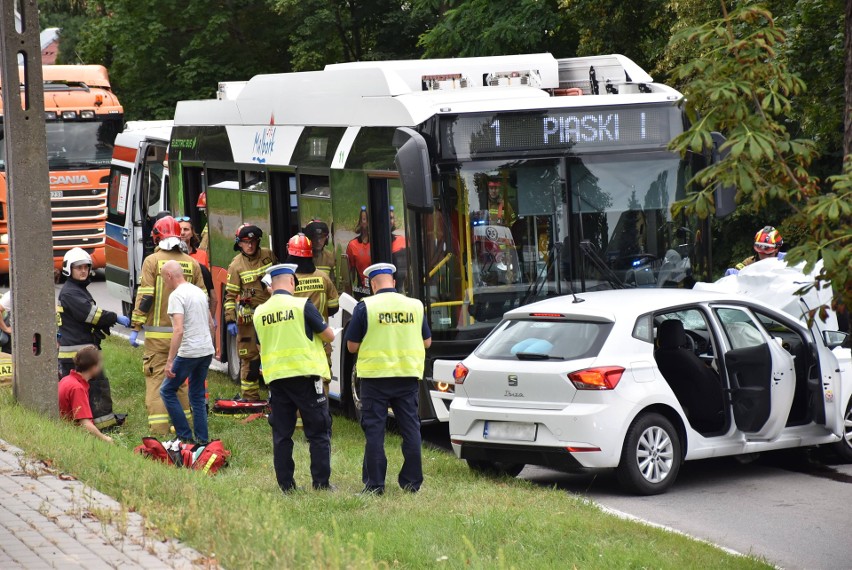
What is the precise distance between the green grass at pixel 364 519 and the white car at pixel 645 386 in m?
0.43

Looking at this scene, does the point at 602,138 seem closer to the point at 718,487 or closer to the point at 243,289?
the point at 718,487

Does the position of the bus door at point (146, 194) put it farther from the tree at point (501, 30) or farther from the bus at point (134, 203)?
the tree at point (501, 30)

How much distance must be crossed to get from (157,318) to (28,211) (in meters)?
1.49

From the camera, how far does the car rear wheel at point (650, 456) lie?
977 centimetres

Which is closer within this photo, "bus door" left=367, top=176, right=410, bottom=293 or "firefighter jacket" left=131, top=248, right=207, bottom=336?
"bus door" left=367, top=176, right=410, bottom=293

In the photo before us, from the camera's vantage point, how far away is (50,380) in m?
12.1

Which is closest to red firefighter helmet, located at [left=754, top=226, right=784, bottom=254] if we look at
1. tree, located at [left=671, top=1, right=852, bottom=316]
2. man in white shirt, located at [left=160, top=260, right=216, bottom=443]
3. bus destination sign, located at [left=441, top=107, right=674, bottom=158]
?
bus destination sign, located at [left=441, top=107, right=674, bottom=158]

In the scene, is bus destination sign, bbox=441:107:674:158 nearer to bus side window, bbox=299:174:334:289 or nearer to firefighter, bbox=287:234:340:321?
firefighter, bbox=287:234:340:321

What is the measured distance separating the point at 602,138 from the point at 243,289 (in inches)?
164

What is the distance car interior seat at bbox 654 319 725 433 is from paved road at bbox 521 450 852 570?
1.70ft

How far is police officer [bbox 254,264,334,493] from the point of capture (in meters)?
9.37

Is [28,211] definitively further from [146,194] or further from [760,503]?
[146,194]

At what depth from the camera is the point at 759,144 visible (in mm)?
6738

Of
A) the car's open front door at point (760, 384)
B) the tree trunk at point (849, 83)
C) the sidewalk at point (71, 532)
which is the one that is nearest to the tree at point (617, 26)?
the car's open front door at point (760, 384)
